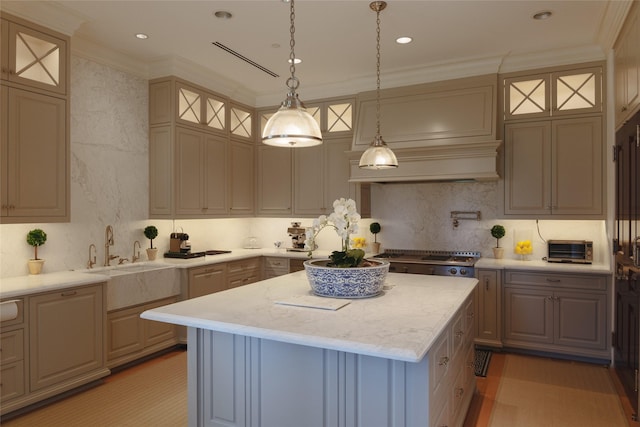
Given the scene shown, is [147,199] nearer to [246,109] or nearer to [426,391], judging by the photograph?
[246,109]

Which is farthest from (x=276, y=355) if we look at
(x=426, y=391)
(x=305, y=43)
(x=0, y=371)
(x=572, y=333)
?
(x=572, y=333)

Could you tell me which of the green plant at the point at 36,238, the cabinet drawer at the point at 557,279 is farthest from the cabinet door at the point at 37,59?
the cabinet drawer at the point at 557,279

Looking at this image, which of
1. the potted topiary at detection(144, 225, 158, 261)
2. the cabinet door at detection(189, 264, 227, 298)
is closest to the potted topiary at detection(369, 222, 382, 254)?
the cabinet door at detection(189, 264, 227, 298)

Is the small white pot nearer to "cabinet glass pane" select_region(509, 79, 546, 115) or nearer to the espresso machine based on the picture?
the espresso machine

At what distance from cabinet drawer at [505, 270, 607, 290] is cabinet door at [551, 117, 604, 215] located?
24.7 inches

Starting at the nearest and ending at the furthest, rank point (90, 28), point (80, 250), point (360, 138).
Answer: point (90, 28) → point (80, 250) → point (360, 138)

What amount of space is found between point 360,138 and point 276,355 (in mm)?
3204

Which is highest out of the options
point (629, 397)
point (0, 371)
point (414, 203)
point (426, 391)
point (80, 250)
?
point (414, 203)

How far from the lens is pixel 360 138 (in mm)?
4816

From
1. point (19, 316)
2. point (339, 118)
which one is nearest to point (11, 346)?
point (19, 316)

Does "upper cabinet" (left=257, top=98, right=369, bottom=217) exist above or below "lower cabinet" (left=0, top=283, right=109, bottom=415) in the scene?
above

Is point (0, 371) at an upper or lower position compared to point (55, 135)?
lower

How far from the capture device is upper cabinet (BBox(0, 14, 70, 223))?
299 cm

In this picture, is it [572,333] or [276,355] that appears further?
[572,333]
